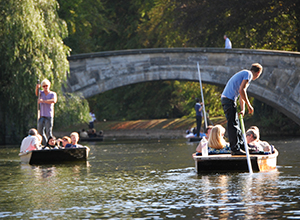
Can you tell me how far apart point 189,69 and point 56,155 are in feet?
35.7

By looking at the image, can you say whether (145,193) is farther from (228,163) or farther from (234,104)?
(234,104)

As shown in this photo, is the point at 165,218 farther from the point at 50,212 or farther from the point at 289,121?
the point at 289,121

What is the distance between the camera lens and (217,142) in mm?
10328

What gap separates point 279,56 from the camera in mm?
21641

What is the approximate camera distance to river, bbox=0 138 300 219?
6.39 m

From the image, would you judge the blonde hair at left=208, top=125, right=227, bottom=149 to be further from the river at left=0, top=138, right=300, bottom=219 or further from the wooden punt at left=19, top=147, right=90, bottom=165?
the wooden punt at left=19, top=147, right=90, bottom=165

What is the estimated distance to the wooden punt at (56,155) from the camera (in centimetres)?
1261

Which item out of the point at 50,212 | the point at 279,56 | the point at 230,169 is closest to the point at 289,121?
the point at 279,56

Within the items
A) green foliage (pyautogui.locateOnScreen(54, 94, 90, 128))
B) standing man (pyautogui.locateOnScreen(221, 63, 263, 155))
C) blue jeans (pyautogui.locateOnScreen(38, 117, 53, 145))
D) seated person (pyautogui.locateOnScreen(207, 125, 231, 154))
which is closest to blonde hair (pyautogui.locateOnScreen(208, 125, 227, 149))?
seated person (pyautogui.locateOnScreen(207, 125, 231, 154))

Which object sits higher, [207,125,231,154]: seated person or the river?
[207,125,231,154]: seated person

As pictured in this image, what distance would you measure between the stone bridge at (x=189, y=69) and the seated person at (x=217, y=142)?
11.7 m

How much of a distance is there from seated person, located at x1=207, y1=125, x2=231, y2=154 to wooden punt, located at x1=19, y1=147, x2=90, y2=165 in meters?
3.31

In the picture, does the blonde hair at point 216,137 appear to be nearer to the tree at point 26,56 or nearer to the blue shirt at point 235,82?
the blue shirt at point 235,82

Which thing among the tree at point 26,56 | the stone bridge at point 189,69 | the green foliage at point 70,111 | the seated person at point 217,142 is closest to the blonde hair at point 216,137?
the seated person at point 217,142
